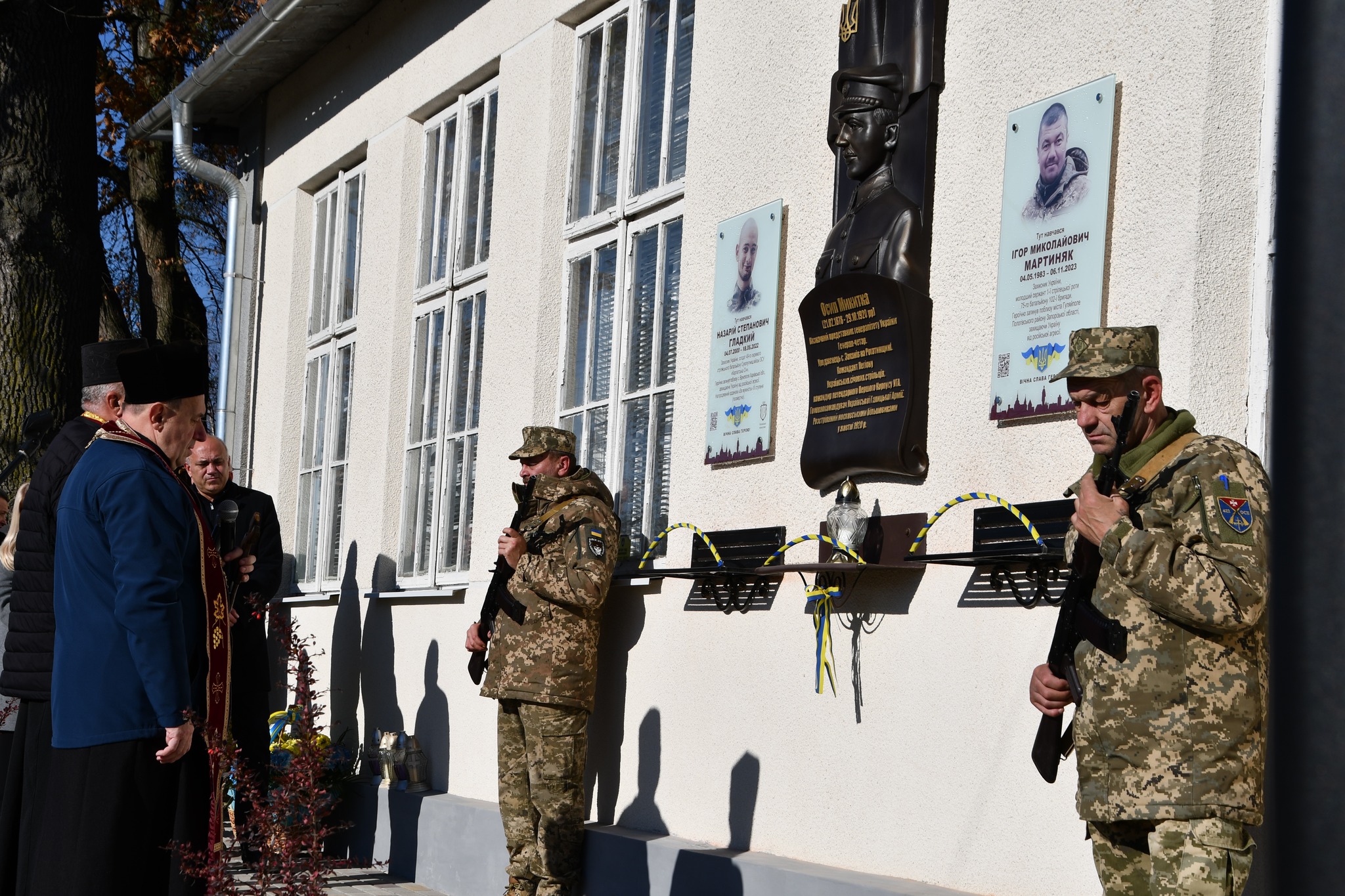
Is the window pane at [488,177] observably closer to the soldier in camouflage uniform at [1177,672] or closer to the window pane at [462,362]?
the window pane at [462,362]

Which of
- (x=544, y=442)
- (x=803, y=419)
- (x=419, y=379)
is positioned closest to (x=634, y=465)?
(x=544, y=442)

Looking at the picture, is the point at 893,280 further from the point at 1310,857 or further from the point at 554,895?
the point at 1310,857

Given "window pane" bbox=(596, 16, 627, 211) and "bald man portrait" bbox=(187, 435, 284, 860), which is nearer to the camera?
"window pane" bbox=(596, 16, 627, 211)

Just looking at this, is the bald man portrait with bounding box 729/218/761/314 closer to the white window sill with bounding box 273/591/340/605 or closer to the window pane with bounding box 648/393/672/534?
the window pane with bounding box 648/393/672/534

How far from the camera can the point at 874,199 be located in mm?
5281

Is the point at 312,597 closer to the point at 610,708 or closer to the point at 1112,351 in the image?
the point at 610,708

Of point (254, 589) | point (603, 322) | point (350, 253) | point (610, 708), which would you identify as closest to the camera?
point (610, 708)

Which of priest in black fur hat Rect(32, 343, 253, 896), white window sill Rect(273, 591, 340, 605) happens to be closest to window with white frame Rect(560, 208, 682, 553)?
priest in black fur hat Rect(32, 343, 253, 896)

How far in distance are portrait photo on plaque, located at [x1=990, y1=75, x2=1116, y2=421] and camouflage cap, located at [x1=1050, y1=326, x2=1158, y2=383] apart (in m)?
0.68

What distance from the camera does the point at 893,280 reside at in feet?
16.8

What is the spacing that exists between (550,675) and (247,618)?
97.6 inches

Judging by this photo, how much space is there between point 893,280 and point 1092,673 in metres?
1.89

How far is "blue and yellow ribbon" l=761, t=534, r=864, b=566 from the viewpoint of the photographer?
512 centimetres

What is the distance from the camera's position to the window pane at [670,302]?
6797 millimetres
